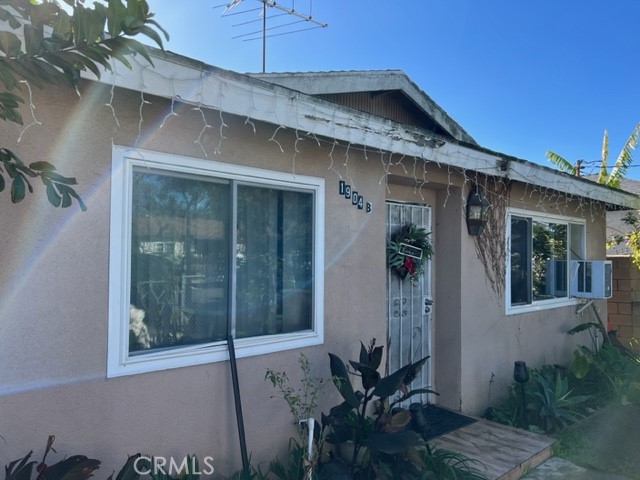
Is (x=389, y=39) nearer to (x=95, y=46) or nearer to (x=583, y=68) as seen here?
(x=583, y=68)

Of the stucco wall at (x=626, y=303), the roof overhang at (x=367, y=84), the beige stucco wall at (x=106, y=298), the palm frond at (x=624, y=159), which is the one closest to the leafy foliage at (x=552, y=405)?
the beige stucco wall at (x=106, y=298)

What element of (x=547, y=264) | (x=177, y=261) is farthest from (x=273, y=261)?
(x=547, y=264)

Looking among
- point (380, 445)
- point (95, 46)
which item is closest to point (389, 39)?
point (380, 445)

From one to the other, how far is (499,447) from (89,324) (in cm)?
366

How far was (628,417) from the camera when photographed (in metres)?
5.92

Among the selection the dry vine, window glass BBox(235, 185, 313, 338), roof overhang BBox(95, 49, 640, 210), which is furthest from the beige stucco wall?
the dry vine

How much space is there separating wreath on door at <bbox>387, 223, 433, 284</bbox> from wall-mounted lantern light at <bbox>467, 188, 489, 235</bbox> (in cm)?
56

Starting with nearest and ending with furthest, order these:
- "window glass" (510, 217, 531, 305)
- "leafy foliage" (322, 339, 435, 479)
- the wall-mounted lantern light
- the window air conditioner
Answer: "leafy foliage" (322, 339, 435, 479), the wall-mounted lantern light, "window glass" (510, 217, 531, 305), the window air conditioner

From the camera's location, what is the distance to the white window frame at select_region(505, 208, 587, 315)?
21.2ft

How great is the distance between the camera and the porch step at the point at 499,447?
424cm

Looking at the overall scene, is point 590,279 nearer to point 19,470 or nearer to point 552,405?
point 552,405

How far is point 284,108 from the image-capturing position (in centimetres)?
356

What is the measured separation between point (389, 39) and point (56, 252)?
7.41 meters

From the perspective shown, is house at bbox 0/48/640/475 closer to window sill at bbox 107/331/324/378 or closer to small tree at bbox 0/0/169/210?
window sill at bbox 107/331/324/378
